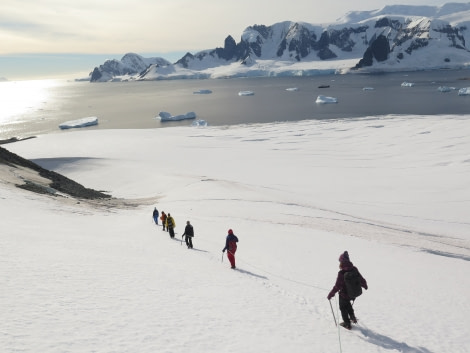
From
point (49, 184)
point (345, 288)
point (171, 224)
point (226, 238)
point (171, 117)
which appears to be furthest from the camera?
point (171, 117)

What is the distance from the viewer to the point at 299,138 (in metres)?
61.5

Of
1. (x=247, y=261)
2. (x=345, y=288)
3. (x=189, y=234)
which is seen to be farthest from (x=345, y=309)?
(x=189, y=234)

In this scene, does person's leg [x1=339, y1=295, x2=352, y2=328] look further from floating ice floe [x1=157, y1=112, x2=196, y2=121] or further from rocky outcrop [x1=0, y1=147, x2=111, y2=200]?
floating ice floe [x1=157, y1=112, x2=196, y2=121]

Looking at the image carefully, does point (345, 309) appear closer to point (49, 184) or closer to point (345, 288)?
point (345, 288)

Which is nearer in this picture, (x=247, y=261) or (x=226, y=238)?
(x=226, y=238)

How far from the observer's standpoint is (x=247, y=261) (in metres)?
15.8

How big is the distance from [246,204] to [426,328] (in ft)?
63.1

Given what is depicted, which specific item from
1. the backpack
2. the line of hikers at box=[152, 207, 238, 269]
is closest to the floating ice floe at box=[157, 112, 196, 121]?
the line of hikers at box=[152, 207, 238, 269]

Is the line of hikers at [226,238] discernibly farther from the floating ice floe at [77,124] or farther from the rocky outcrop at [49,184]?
the floating ice floe at [77,124]

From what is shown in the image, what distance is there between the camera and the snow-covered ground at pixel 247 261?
8.23 meters

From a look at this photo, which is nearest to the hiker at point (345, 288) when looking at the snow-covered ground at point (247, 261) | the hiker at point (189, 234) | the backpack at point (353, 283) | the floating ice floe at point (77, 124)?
the backpack at point (353, 283)

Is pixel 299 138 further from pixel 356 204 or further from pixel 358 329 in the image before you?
pixel 358 329

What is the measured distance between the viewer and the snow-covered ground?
27.0 feet

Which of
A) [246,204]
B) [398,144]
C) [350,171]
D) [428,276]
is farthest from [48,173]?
[398,144]
